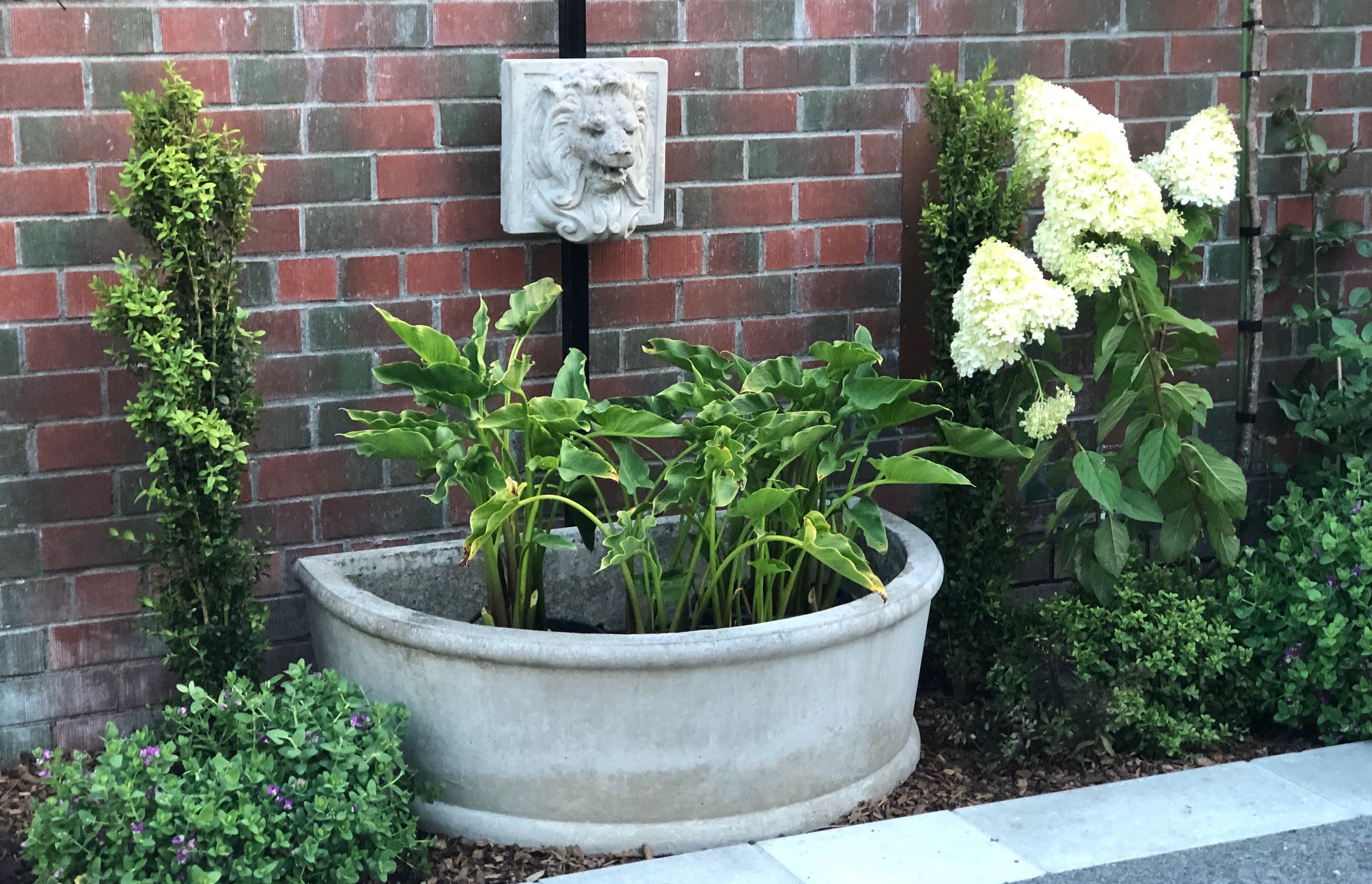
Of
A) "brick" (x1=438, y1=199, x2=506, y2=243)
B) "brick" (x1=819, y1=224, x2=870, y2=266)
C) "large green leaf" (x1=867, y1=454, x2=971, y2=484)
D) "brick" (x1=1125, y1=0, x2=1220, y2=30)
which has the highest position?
"brick" (x1=1125, y1=0, x2=1220, y2=30)

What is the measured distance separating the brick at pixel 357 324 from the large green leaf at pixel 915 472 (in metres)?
1.04

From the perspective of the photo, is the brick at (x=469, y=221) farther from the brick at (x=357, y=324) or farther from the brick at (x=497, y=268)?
the brick at (x=357, y=324)

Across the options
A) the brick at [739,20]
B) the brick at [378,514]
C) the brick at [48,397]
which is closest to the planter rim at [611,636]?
the brick at [378,514]

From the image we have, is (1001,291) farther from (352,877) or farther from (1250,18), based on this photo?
(352,877)

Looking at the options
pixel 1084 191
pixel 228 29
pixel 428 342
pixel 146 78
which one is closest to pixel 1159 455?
pixel 1084 191

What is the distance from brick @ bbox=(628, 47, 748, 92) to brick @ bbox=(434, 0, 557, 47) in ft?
0.77

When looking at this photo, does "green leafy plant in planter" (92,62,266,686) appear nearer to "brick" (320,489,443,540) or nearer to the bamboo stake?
Answer: "brick" (320,489,443,540)

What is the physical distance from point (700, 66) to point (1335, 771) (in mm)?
2052

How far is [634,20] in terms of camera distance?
3205 millimetres

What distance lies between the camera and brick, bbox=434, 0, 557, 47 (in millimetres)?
3062

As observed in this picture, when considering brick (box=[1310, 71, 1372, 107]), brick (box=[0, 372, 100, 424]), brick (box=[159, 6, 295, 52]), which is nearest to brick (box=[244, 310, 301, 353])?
brick (box=[0, 372, 100, 424])

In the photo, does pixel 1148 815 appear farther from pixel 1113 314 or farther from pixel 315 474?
pixel 315 474

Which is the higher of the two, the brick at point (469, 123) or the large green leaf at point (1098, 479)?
the brick at point (469, 123)

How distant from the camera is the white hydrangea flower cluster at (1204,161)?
3.19m
